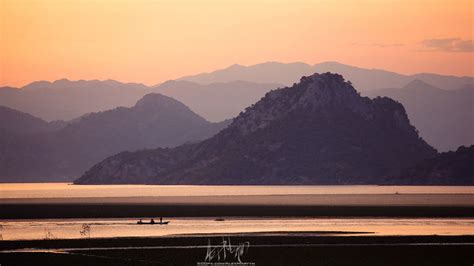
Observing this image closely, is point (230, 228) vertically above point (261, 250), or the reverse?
point (261, 250)

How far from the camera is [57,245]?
341ft

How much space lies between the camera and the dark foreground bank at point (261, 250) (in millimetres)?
86500

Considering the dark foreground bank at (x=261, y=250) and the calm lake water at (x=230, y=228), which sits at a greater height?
the dark foreground bank at (x=261, y=250)

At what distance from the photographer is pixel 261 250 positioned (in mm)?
96062

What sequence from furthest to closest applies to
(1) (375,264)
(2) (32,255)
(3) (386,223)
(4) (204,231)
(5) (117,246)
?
(3) (386,223), (4) (204,231), (5) (117,246), (2) (32,255), (1) (375,264)

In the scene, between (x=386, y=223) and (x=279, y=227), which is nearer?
(x=279, y=227)

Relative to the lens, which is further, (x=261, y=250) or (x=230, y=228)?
(x=230, y=228)

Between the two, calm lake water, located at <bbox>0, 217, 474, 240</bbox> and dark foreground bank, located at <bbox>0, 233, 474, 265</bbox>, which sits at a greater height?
dark foreground bank, located at <bbox>0, 233, 474, 265</bbox>

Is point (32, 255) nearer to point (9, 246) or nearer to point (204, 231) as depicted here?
point (9, 246)

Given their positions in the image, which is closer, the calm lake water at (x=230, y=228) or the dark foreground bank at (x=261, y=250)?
the dark foreground bank at (x=261, y=250)

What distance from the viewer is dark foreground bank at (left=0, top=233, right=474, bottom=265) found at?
86.5 metres

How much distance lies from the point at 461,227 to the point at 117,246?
50.7 meters

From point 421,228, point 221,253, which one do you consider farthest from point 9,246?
point 421,228

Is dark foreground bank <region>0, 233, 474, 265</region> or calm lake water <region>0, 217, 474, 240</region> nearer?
dark foreground bank <region>0, 233, 474, 265</region>
